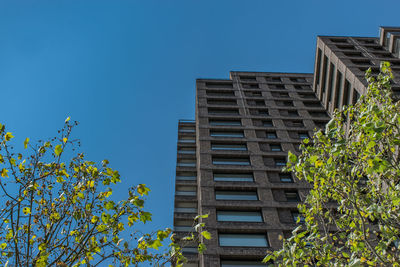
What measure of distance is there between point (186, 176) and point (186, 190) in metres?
2.00

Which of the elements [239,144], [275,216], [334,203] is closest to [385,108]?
[275,216]

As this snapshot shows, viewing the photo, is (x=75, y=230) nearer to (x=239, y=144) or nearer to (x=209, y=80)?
(x=239, y=144)

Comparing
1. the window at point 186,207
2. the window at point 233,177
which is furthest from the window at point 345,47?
the window at point 186,207

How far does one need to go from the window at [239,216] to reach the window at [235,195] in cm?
142

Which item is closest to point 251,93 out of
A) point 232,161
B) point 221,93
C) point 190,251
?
point 221,93

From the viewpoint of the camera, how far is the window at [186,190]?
111ft

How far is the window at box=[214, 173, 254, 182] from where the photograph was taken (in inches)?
1093

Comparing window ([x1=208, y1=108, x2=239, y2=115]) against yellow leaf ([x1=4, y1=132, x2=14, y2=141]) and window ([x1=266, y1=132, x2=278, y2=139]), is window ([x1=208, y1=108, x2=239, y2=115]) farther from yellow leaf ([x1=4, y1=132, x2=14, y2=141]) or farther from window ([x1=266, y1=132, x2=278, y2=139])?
yellow leaf ([x1=4, y1=132, x2=14, y2=141])

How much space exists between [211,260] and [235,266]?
1572 millimetres

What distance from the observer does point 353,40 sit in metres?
40.2

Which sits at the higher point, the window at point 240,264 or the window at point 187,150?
the window at point 187,150

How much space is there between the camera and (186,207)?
107 feet

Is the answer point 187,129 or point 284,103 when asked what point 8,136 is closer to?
point 284,103

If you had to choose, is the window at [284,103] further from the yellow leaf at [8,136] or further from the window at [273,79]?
the yellow leaf at [8,136]
